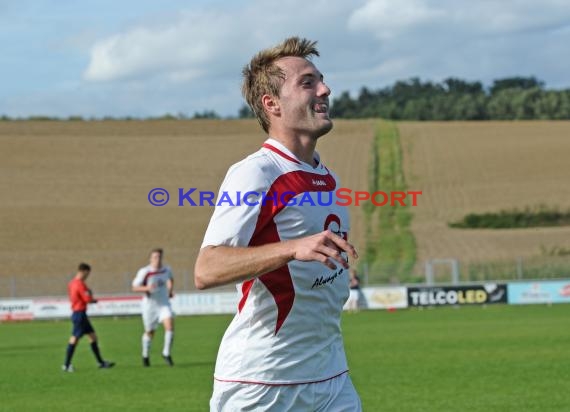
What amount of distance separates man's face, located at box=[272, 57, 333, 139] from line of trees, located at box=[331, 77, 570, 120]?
9618 centimetres

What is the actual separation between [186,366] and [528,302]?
90.9 feet

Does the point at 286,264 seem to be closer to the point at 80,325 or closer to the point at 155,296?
the point at 155,296

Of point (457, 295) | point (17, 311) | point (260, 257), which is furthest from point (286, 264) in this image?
point (17, 311)

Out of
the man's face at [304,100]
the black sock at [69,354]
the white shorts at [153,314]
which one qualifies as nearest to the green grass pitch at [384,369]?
the black sock at [69,354]

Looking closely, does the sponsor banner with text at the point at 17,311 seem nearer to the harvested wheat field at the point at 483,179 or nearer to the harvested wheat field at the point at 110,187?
the harvested wheat field at the point at 110,187

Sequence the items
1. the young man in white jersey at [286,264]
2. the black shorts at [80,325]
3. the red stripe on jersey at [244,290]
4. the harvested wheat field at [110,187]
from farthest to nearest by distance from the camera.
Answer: the harvested wheat field at [110,187]
the black shorts at [80,325]
the red stripe on jersey at [244,290]
the young man in white jersey at [286,264]

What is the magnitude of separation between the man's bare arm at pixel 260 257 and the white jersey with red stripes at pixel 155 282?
16920 mm

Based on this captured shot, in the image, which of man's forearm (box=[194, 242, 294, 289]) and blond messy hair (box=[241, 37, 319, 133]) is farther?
blond messy hair (box=[241, 37, 319, 133])

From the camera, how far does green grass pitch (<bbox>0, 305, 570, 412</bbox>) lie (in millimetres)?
14781

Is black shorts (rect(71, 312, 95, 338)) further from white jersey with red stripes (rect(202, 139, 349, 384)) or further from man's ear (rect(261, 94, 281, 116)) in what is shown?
man's ear (rect(261, 94, 281, 116))

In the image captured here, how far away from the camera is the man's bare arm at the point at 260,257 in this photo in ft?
14.5

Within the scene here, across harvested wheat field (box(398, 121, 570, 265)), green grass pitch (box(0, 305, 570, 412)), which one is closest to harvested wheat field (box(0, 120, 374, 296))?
harvested wheat field (box(398, 121, 570, 265))

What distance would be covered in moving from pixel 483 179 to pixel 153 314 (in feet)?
180

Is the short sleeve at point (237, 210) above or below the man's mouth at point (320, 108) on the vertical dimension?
below
